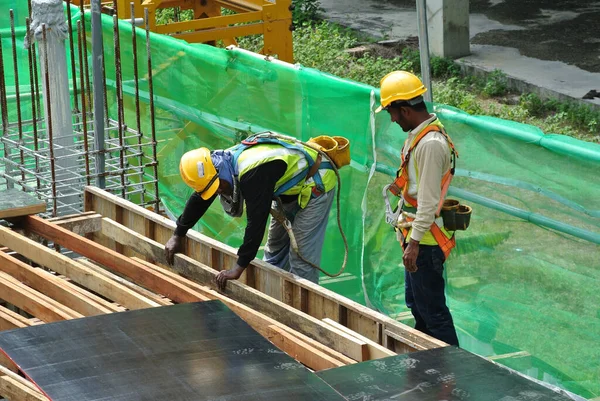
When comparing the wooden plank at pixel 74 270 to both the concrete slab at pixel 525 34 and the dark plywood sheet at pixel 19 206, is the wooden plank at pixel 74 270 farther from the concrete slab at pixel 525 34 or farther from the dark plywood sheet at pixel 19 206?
the concrete slab at pixel 525 34

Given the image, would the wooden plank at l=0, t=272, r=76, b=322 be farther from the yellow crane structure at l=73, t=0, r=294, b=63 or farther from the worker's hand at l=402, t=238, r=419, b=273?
the yellow crane structure at l=73, t=0, r=294, b=63

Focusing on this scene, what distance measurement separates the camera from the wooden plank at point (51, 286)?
5766 mm

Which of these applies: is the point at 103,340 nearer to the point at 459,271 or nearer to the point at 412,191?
the point at 412,191

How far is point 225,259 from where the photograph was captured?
265 inches

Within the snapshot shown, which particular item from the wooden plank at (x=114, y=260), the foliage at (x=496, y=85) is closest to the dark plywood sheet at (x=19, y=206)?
the wooden plank at (x=114, y=260)

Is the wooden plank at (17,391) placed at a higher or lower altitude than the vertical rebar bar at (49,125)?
lower

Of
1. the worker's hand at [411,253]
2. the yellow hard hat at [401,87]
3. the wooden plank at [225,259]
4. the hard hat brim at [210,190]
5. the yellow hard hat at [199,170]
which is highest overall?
the yellow hard hat at [401,87]

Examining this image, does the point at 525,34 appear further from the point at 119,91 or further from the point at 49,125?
the point at 49,125

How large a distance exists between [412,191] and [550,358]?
56.0 inches

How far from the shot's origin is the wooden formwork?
542 cm

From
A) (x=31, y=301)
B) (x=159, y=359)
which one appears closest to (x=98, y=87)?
(x=31, y=301)

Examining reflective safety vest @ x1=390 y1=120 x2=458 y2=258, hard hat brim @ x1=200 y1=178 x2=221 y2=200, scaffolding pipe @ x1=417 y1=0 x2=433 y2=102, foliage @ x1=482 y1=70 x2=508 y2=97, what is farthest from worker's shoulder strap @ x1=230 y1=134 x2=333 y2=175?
foliage @ x1=482 y1=70 x2=508 y2=97

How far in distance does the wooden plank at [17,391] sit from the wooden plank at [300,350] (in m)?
1.36

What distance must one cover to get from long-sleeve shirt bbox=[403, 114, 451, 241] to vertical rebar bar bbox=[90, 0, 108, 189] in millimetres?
3084
